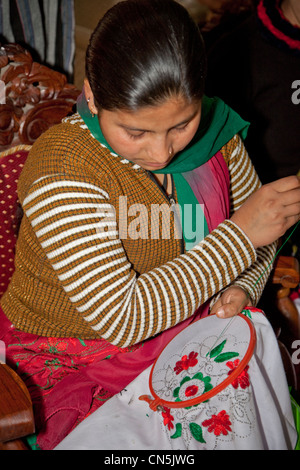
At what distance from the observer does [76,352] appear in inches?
42.4

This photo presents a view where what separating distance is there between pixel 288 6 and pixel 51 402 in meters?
1.40

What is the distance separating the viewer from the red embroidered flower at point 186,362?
0.93 m

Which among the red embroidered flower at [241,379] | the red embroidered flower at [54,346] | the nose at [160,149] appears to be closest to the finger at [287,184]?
the nose at [160,149]

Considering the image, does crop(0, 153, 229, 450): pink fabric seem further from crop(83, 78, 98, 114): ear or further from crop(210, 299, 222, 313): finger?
crop(83, 78, 98, 114): ear

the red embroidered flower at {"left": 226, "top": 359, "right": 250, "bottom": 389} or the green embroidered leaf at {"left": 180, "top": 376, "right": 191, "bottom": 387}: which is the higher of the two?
the red embroidered flower at {"left": 226, "top": 359, "right": 250, "bottom": 389}

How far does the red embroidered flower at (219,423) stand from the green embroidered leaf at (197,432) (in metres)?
0.01

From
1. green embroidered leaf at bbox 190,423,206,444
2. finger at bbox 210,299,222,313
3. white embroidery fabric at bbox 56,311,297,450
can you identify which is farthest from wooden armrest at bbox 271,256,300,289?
green embroidered leaf at bbox 190,423,206,444

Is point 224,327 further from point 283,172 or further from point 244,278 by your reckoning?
point 283,172

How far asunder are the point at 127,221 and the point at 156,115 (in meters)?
0.25

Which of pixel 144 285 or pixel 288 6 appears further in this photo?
pixel 288 6

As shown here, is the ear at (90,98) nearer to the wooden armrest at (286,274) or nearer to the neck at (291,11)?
the wooden armrest at (286,274)

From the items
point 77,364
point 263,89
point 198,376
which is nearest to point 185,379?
point 198,376

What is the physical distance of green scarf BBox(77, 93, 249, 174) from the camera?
1038 millimetres

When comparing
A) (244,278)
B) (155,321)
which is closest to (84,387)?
(155,321)
